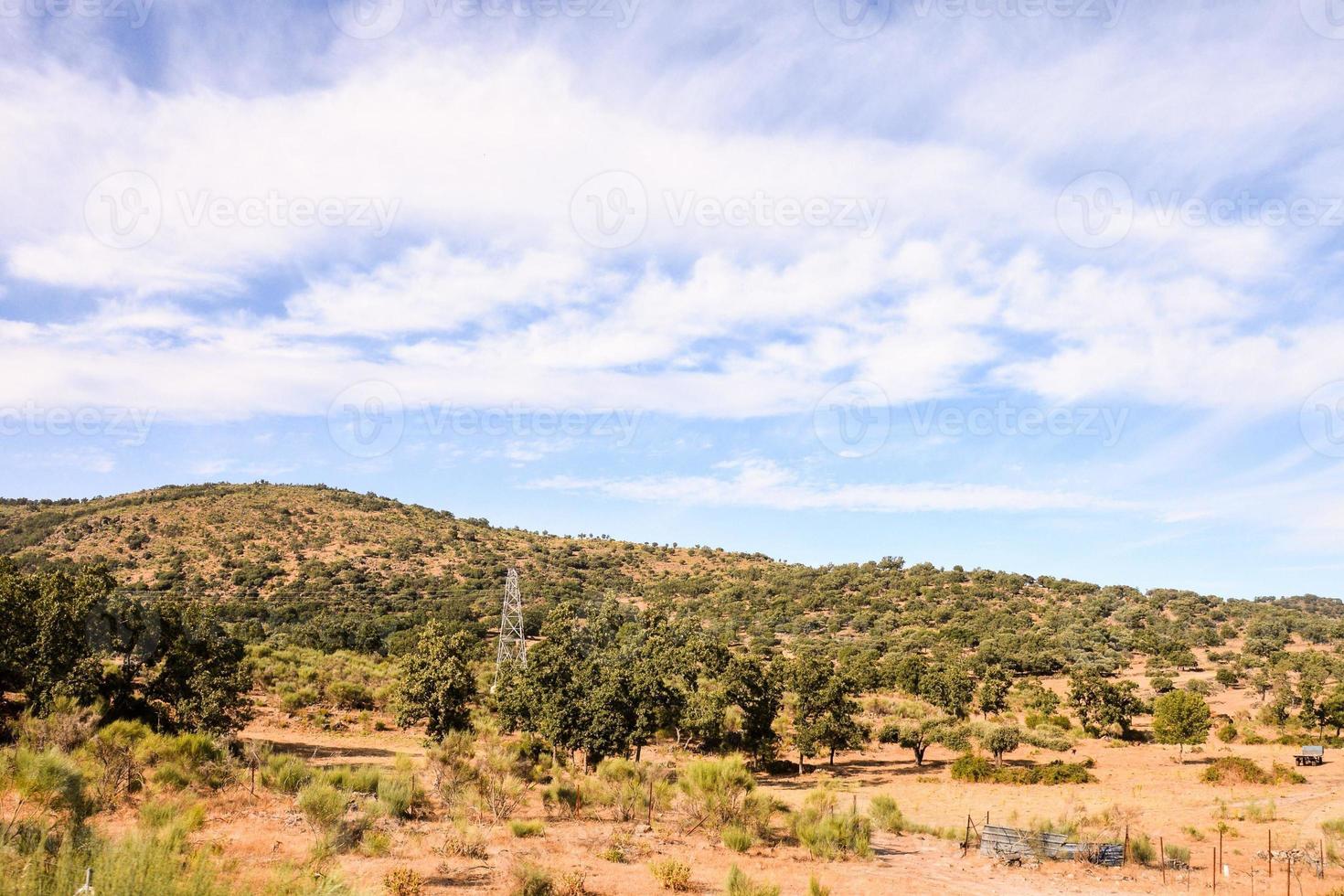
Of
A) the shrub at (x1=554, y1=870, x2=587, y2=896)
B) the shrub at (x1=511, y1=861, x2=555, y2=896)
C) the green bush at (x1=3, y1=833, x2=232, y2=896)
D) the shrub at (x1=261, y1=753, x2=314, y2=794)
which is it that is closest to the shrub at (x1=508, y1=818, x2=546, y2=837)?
the shrub at (x1=554, y1=870, x2=587, y2=896)

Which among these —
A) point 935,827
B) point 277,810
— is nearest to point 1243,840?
point 935,827

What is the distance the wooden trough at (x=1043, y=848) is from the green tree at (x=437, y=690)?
72.2ft

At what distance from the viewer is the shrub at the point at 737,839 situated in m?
19.9

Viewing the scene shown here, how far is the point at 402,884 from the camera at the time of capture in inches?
550

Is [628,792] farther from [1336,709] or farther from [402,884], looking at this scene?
[1336,709]

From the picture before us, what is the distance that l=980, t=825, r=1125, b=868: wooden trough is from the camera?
2084cm

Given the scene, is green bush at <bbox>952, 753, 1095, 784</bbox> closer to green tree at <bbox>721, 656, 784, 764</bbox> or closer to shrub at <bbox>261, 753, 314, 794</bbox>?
green tree at <bbox>721, 656, 784, 764</bbox>

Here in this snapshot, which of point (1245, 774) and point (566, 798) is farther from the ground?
point (566, 798)

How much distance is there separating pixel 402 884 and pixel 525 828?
633cm

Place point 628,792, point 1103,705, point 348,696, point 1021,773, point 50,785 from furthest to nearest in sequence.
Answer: point 1103,705
point 348,696
point 1021,773
point 628,792
point 50,785

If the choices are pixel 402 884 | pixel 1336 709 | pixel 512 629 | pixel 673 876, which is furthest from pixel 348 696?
pixel 1336 709

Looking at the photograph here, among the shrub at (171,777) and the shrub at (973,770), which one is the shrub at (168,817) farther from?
the shrub at (973,770)

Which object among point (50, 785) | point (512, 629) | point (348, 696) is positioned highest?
point (50, 785)

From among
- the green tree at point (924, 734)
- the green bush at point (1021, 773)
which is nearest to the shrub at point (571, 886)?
the green bush at point (1021, 773)
